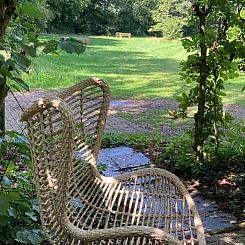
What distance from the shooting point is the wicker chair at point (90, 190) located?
166 centimetres

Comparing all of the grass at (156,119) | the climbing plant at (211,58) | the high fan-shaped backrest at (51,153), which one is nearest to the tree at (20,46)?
the high fan-shaped backrest at (51,153)

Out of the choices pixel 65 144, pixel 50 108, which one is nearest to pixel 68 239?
pixel 65 144

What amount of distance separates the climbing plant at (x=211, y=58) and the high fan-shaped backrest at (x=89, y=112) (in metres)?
1.51

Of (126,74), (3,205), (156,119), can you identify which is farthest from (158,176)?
(126,74)

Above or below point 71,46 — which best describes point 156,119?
below

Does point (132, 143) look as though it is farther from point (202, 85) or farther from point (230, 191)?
point (230, 191)

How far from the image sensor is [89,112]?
7.86 feet

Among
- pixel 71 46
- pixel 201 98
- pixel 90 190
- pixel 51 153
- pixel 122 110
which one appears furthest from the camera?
pixel 122 110

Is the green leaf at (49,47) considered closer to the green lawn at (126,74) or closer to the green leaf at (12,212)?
the green leaf at (12,212)

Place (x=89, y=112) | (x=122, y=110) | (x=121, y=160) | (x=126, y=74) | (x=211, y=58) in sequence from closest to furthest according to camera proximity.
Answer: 1. (x=89, y=112)
2. (x=211, y=58)
3. (x=121, y=160)
4. (x=122, y=110)
5. (x=126, y=74)

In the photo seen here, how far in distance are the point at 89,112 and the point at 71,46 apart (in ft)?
4.03

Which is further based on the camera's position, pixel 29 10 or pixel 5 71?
pixel 5 71

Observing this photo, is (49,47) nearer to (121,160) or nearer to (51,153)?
(51,153)

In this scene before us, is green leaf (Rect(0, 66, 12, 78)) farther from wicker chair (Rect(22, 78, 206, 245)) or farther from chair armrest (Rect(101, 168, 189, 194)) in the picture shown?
chair armrest (Rect(101, 168, 189, 194))
